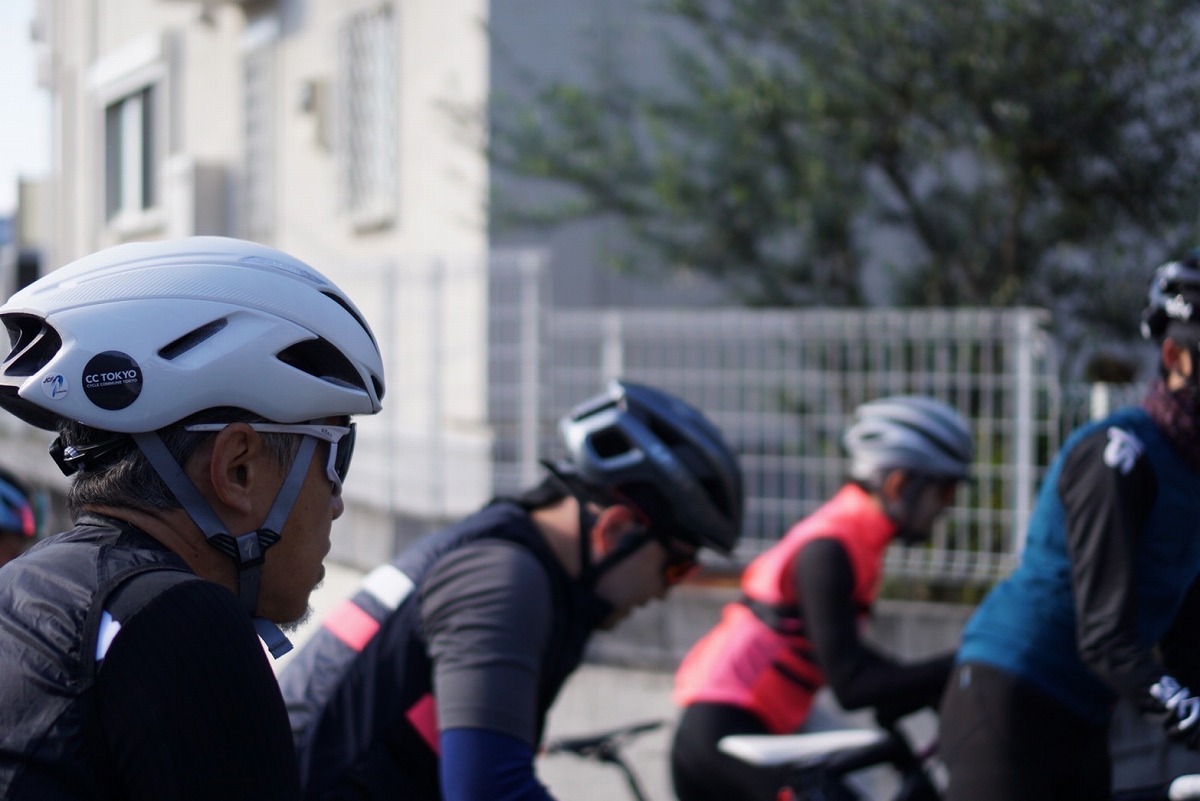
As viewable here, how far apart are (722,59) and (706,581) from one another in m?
3.64

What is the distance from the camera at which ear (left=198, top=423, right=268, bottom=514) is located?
66.2 inches

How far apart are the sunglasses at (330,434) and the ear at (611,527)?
1.06 meters

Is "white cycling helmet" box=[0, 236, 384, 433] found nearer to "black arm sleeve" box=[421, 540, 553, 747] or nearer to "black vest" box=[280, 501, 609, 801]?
"black arm sleeve" box=[421, 540, 553, 747]

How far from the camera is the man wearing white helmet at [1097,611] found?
3041 mm

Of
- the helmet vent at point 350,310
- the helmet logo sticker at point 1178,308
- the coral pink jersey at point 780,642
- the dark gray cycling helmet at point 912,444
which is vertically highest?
the helmet logo sticker at point 1178,308

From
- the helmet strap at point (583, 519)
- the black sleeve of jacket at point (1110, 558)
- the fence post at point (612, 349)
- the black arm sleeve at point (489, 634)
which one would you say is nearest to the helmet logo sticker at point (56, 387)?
the black arm sleeve at point (489, 634)

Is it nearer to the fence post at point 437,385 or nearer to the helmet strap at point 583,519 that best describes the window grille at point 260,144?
the fence post at point 437,385

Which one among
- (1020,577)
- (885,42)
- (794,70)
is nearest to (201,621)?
(1020,577)

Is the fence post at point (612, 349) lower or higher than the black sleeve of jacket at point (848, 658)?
higher

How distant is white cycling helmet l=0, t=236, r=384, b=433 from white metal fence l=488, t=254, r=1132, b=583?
557 cm

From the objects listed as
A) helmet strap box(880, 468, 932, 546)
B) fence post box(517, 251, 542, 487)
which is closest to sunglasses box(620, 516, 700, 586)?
helmet strap box(880, 468, 932, 546)

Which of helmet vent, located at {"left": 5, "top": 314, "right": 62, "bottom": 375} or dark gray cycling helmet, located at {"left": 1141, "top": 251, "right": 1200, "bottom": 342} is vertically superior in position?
dark gray cycling helmet, located at {"left": 1141, "top": 251, "right": 1200, "bottom": 342}

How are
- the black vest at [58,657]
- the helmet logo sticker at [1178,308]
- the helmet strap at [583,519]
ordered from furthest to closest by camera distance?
the helmet logo sticker at [1178,308]
the helmet strap at [583,519]
the black vest at [58,657]

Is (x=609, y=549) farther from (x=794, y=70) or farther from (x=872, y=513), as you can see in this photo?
(x=794, y=70)
